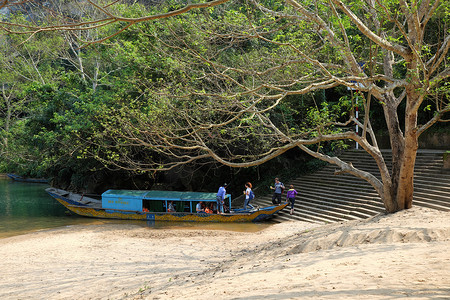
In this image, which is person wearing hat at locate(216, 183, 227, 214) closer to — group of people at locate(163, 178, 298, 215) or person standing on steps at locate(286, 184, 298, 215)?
group of people at locate(163, 178, 298, 215)

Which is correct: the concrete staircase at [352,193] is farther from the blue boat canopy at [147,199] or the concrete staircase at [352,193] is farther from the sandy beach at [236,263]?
the blue boat canopy at [147,199]

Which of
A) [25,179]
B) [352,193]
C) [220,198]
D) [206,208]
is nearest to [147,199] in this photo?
[206,208]

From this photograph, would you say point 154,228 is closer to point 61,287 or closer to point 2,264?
point 2,264

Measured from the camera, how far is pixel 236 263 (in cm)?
969

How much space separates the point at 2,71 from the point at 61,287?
34678mm

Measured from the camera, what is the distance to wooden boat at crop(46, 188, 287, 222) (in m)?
18.7

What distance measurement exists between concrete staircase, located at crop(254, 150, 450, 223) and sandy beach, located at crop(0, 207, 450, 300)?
203cm

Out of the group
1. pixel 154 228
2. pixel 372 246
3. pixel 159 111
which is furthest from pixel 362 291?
pixel 154 228

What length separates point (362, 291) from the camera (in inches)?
205

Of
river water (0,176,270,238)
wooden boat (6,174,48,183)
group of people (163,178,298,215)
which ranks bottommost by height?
river water (0,176,270,238)

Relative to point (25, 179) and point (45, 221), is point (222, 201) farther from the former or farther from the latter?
point (25, 179)

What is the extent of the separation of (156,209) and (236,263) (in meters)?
11.3

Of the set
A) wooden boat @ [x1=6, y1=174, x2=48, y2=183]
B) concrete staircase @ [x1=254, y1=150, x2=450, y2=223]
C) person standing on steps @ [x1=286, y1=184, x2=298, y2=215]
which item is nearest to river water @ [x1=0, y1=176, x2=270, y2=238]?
person standing on steps @ [x1=286, y1=184, x2=298, y2=215]

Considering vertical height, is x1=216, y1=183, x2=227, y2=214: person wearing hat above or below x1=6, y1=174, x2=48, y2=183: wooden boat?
below
